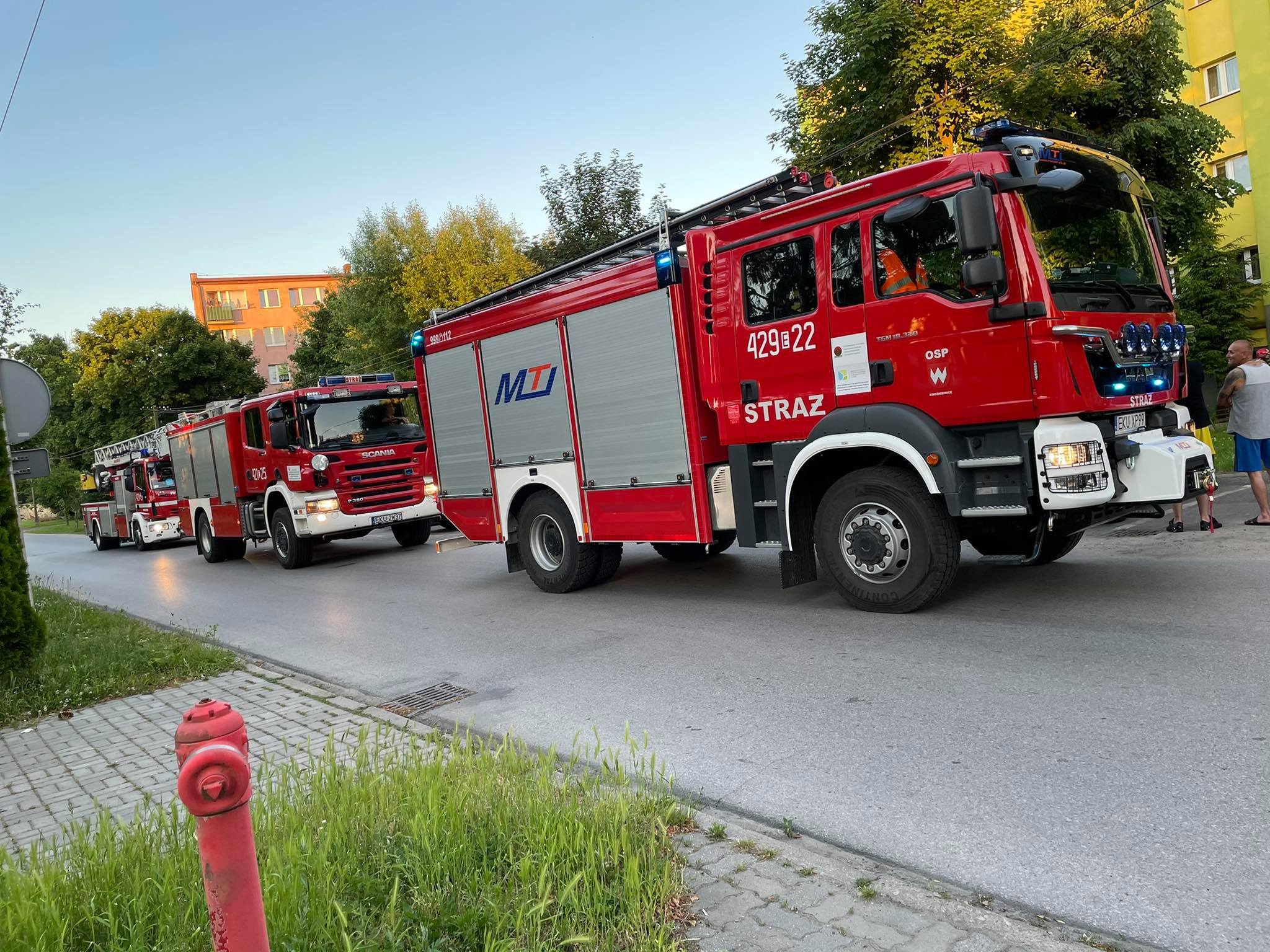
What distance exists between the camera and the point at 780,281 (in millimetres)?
7094

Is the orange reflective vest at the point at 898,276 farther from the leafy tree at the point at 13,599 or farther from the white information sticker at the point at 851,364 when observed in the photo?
the leafy tree at the point at 13,599

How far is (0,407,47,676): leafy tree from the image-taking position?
22.1ft

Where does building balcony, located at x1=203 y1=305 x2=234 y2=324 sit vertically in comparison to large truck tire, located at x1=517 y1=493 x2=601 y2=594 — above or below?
above

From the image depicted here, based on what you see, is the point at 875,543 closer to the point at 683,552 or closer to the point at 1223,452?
the point at 683,552

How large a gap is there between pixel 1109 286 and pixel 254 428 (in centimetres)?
1358

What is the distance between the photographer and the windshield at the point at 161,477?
24953 mm

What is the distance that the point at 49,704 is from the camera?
6.62 m

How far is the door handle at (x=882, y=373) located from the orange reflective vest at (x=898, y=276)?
1.49 feet

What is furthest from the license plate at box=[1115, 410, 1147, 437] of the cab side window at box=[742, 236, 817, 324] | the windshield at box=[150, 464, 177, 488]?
the windshield at box=[150, 464, 177, 488]

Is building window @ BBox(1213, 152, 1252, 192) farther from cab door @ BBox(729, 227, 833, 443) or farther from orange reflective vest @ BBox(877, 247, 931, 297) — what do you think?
orange reflective vest @ BBox(877, 247, 931, 297)

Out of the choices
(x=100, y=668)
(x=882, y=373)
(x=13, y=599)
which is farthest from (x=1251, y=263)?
(x=13, y=599)

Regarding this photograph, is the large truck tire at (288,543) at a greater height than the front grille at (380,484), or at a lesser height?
lesser

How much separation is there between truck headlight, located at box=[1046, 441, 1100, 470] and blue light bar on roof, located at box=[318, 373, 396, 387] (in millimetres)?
11393

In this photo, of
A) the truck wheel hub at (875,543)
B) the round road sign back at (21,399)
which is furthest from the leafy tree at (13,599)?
the truck wheel hub at (875,543)
